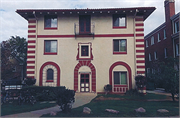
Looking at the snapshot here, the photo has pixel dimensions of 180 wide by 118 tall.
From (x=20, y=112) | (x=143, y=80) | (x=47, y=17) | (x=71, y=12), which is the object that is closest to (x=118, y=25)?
(x=71, y=12)

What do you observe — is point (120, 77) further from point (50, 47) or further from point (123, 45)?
point (50, 47)

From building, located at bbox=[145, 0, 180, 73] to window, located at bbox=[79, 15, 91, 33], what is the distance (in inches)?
465

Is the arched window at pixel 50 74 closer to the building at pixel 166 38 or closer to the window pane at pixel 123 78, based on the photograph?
the window pane at pixel 123 78

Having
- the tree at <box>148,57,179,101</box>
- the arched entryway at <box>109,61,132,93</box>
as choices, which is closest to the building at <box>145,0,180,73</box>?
the arched entryway at <box>109,61,132,93</box>

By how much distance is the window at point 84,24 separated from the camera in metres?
18.4

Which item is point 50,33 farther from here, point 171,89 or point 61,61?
point 171,89

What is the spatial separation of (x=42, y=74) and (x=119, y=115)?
1137 cm

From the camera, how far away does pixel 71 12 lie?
58.3 ft

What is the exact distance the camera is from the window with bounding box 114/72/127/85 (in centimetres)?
1780

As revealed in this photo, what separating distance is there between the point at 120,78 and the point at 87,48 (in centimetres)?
484

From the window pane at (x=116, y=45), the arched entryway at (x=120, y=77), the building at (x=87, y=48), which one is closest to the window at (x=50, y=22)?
the building at (x=87, y=48)

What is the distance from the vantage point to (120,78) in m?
17.8

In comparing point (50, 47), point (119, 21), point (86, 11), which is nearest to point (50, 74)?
point (50, 47)

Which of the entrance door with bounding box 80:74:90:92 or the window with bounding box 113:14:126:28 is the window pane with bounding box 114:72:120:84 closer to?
the entrance door with bounding box 80:74:90:92
